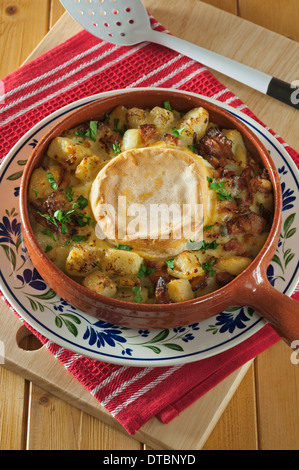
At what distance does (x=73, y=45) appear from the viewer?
3529 mm

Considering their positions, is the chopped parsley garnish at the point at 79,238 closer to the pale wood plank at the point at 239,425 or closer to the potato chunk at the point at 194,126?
the potato chunk at the point at 194,126

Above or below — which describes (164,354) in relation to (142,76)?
below

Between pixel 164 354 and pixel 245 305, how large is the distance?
385 millimetres

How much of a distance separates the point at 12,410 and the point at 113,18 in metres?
2.14

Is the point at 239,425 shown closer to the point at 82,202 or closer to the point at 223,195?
the point at 223,195

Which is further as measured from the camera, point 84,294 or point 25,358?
point 25,358

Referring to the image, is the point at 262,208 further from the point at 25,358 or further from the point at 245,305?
the point at 25,358

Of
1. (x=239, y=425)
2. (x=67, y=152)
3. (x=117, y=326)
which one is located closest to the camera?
(x=117, y=326)

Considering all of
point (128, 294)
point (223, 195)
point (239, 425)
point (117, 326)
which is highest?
point (223, 195)

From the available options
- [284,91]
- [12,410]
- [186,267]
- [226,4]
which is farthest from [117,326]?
[226,4]

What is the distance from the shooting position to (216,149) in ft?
8.84

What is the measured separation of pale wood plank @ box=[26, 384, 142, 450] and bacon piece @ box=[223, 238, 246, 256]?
0.98m

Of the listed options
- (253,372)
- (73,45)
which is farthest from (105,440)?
(73,45)

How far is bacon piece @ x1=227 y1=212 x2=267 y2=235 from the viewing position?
2.53m
